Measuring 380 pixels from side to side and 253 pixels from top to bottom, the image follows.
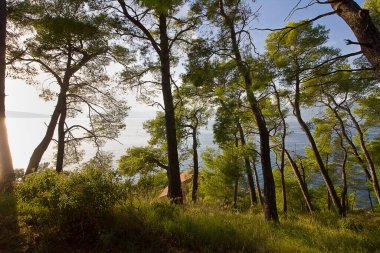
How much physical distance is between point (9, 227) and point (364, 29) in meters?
6.38

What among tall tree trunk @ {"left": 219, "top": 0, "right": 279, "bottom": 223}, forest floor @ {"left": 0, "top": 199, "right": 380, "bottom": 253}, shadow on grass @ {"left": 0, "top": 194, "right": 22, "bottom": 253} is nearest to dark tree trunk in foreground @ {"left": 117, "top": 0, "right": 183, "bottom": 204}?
tall tree trunk @ {"left": 219, "top": 0, "right": 279, "bottom": 223}

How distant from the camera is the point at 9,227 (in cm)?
441

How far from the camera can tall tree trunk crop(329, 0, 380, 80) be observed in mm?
3295

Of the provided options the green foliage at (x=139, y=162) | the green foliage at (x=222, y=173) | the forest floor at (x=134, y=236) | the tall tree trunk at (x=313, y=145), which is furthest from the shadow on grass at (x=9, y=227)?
the green foliage at (x=222, y=173)

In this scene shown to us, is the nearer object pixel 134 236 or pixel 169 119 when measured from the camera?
pixel 134 236

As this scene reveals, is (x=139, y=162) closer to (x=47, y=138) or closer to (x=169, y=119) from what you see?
(x=47, y=138)

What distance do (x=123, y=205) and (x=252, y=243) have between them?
2553 millimetres

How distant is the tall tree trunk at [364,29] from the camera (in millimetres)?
3295

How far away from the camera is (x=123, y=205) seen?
5059 millimetres

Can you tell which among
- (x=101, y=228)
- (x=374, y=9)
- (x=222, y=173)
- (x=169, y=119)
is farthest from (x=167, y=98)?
(x=222, y=173)

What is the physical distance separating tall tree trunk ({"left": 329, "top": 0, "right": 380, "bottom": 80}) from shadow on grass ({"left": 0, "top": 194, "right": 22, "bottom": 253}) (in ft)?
18.7

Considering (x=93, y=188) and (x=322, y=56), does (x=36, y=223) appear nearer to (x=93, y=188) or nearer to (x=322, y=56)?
(x=93, y=188)

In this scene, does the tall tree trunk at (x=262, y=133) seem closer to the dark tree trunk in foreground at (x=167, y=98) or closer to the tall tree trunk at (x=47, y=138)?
the dark tree trunk in foreground at (x=167, y=98)

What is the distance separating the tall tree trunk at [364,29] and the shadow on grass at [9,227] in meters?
5.70
